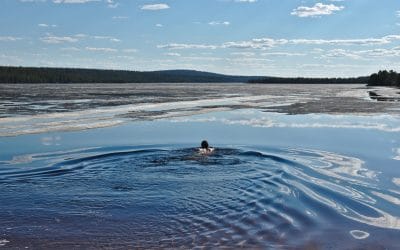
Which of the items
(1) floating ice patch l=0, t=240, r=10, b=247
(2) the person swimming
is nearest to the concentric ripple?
(2) the person swimming

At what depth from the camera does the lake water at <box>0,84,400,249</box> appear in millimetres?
10320

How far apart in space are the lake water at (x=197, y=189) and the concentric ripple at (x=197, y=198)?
1.1 inches

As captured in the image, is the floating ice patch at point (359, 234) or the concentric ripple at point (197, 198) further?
the concentric ripple at point (197, 198)

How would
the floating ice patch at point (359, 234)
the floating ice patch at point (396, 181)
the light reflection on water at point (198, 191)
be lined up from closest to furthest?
1. the floating ice patch at point (359, 234)
2. the light reflection on water at point (198, 191)
3. the floating ice patch at point (396, 181)

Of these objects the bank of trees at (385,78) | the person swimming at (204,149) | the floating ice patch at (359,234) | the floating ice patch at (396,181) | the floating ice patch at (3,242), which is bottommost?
the floating ice patch at (359,234)

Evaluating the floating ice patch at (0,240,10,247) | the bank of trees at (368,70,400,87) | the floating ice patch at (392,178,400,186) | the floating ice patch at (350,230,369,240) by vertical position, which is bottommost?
the floating ice patch at (350,230,369,240)

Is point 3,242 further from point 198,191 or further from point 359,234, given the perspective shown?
point 359,234

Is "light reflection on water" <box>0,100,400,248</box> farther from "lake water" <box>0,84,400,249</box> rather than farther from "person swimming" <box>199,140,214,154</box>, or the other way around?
"person swimming" <box>199,140,214,154</box>

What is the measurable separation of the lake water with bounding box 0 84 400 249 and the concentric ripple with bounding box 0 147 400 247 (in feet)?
0.09

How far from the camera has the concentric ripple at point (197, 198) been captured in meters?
10.6

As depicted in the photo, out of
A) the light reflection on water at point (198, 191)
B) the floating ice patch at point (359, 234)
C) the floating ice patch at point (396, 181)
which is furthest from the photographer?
the floating ice patch at point (396, 181)

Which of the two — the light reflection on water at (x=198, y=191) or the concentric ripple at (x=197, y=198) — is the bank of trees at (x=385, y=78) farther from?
the concentric ripple at (x=197, y=198)

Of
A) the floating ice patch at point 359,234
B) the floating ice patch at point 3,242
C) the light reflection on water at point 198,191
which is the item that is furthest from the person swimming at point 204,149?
the floating ice patch at point 3,242

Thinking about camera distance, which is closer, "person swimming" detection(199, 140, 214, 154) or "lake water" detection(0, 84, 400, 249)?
"lake water" detection(0, 84, 400, 249)
